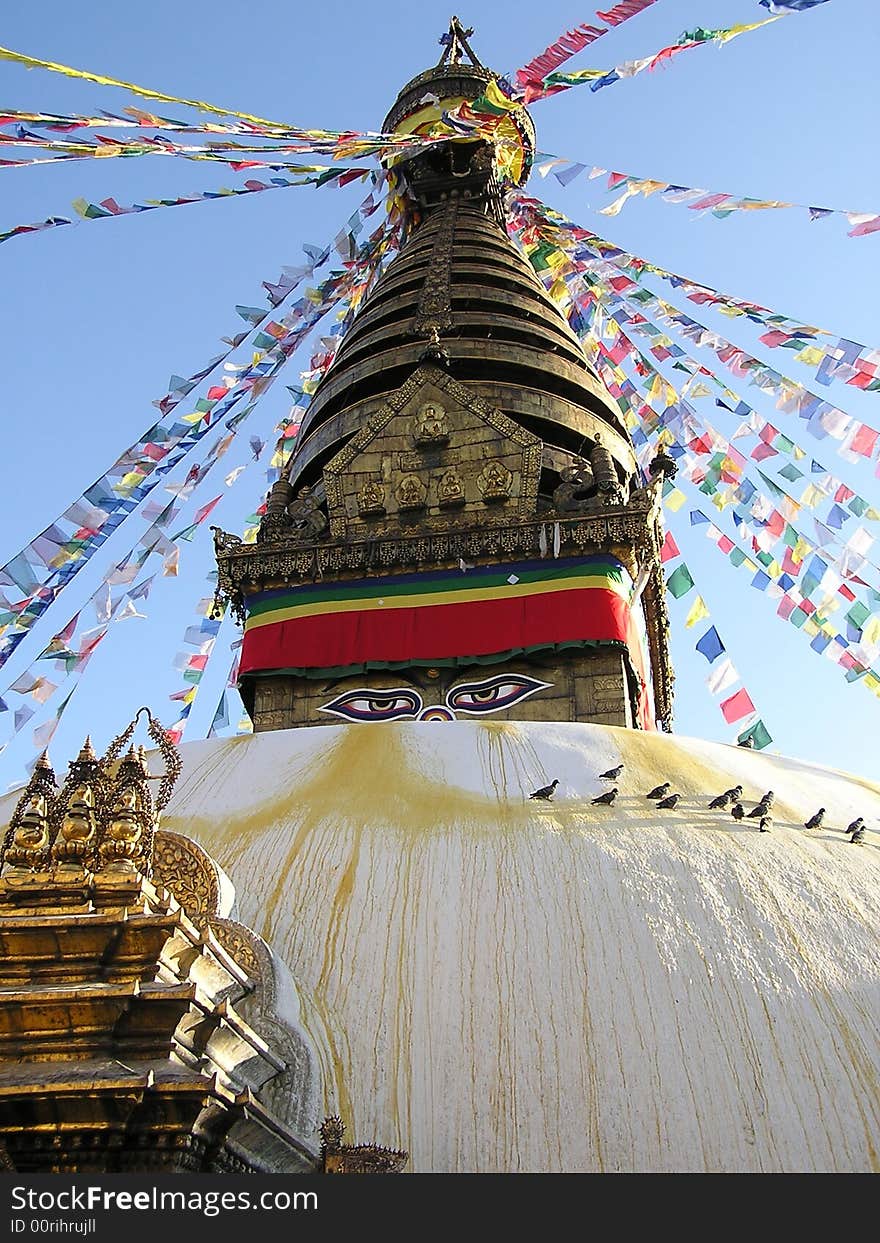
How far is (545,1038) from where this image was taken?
4.45 metres

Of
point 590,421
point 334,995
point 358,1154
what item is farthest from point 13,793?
point 590,421

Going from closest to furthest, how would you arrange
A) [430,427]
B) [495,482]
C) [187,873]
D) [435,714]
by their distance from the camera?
[187,873] → [435,714] → [495,482] → [430,427]

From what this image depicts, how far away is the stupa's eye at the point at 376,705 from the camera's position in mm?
9891

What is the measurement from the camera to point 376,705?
10047 millimetres

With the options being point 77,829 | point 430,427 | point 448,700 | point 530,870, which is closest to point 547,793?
point 530,870

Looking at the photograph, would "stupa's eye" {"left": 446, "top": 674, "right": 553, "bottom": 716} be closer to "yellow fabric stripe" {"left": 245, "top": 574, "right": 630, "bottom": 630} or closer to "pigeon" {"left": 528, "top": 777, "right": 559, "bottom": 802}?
"yellow fabric stripe" {"left": 245, "top": 574, "right": 630, "bottom": 630}

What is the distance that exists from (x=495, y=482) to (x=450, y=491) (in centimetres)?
50

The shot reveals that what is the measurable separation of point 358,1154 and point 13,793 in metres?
4.39

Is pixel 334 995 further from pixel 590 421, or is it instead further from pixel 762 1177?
pixel 590 421

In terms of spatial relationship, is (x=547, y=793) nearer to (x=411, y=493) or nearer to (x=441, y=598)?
(x=441, y=598)

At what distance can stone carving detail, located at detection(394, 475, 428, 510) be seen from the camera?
1191cm

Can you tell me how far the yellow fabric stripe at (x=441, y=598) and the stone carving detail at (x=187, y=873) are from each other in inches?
249

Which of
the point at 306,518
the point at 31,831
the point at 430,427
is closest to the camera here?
the point at 31,831

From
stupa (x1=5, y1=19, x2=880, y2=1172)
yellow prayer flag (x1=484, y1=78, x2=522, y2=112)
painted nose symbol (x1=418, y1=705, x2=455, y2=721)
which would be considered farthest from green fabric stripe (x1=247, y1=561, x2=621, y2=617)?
yellow prayer flag (x1=484, y1=78, x2=522, y2=112)
